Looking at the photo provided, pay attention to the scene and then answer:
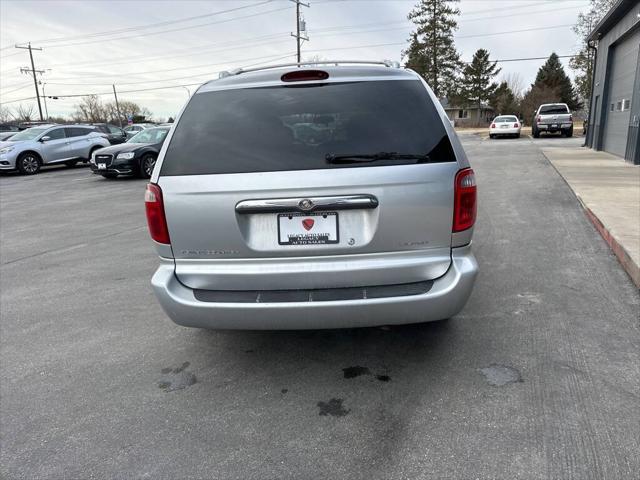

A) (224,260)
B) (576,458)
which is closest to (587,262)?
(576,458)

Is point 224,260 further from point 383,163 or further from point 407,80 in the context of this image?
point 407,80

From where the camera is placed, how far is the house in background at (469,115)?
6436 centimetres

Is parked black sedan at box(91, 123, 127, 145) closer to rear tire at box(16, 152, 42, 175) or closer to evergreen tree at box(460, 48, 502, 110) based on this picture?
rear tire at box(16, 152, 42, 175)

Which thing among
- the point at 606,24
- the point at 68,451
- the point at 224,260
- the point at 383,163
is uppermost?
the point at 606,24

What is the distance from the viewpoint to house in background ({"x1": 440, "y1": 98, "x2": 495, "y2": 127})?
2534 inches

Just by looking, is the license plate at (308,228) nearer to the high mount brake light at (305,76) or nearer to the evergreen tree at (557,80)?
the high mount brake light at (305,76)

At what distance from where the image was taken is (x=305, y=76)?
2986 mm

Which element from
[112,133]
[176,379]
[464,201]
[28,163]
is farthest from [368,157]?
[112,133]

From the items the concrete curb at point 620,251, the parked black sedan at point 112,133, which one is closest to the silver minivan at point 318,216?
the concrete curb at point 620,251

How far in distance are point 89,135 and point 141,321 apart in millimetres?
17968

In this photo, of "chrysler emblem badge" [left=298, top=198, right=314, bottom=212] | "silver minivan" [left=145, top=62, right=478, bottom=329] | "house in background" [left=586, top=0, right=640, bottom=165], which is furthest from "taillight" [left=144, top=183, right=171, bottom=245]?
"house in background" [left=586, top=0, right=640, bottom=165]

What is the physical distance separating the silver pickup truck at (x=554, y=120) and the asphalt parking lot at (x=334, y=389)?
25.8 m

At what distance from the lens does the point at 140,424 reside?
8.77 feet

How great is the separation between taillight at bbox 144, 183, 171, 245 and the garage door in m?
14.8
